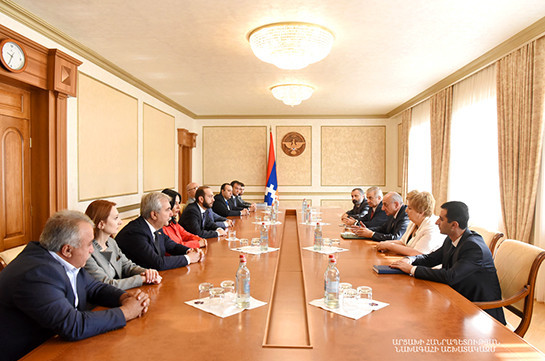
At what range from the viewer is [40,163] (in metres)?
4.16

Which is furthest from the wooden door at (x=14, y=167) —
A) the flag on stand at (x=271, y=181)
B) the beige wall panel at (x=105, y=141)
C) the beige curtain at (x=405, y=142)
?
the beige curtain at (x=405, y=142)

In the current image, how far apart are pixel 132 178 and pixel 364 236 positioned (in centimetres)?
418

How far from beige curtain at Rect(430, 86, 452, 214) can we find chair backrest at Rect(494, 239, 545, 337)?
4171 millimetres

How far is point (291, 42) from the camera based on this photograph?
398 cm

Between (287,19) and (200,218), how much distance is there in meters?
2.36

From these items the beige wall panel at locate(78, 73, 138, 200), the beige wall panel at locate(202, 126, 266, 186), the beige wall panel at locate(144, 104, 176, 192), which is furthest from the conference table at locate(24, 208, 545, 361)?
the beige wall panel at locate(202, 126, 266, 186)

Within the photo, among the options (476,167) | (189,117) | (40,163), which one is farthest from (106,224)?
(189,117)

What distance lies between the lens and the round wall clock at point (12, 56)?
3363 millimetres

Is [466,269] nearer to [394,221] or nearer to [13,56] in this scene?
[394,221]

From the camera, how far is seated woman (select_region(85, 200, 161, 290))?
2.21 m

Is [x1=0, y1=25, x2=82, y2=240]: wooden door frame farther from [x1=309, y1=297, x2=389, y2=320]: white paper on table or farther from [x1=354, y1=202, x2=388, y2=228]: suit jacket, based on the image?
[x1=354, y1=202, x2=388, y2=228]: suit jacket

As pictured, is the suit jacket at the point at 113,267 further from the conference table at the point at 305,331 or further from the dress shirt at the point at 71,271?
the dress shirt at the point at 71,271

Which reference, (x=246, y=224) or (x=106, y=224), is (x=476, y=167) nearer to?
(x=246, y=224)

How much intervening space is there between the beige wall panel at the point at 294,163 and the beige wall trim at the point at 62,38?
4237mm
